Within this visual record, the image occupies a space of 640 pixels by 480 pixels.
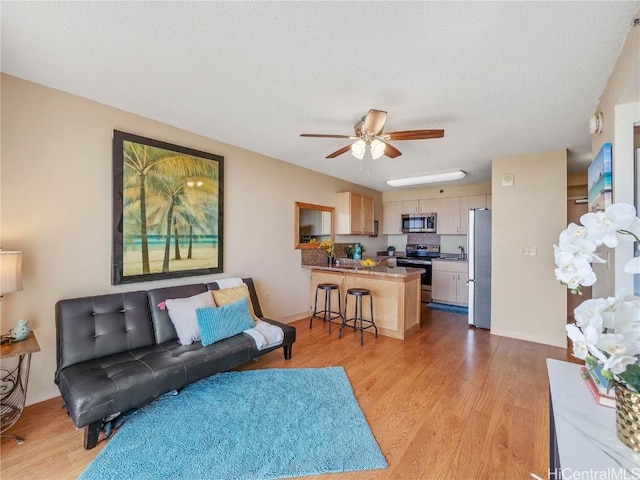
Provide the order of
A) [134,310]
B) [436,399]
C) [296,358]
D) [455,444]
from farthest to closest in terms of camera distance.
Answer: [296,358], [134,310], [436,399], [455,444]

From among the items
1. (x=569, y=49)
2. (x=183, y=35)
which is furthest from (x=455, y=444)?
(x=183, y=35)

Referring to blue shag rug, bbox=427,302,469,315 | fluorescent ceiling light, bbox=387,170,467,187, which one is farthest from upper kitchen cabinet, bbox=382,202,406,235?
blue shag rug, bbox=427,302,469,315

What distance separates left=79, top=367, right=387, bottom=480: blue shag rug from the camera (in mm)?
1577

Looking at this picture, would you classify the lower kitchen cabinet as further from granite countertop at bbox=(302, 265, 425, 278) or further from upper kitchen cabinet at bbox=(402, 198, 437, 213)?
granite countertop at bbox=(302, 265, 425, 278)

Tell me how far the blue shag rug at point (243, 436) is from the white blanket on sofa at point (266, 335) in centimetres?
35

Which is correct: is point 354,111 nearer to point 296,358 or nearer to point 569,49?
point 569,49

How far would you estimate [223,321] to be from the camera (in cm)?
263

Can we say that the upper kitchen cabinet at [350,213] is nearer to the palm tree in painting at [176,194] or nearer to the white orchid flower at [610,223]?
the palm tree in painting at [176,194]

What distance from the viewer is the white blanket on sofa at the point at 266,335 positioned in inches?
105

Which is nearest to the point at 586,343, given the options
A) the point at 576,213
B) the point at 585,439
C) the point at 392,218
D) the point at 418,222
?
the point at 585,439

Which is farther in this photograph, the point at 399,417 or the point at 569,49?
the point at 399,417

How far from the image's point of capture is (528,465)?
1608 mm

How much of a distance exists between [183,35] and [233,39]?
0.29m

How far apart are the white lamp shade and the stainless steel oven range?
17.5 ft
